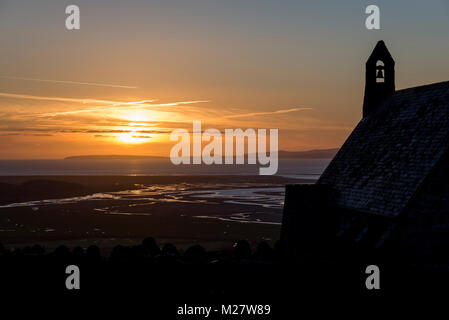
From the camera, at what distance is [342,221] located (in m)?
23.8

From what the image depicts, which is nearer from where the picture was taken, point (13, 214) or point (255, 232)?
point (255, 232)

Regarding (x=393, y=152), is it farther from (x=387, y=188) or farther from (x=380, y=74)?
(x=380, y=74)

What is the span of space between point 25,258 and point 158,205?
5563 centimetres

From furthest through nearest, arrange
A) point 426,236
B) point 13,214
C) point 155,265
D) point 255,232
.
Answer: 1. point 13,214
2. point 255,232
3. point 155,265
4. point 426,236

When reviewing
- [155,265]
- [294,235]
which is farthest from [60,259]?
[294,235]

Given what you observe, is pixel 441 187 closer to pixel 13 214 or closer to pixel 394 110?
pixel 394 110

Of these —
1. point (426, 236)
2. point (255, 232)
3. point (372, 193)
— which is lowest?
point (255, 232)

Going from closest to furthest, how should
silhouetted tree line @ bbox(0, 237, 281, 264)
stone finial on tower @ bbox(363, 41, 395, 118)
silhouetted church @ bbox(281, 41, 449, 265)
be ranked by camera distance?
silhouetted church @ bbox(281, 41, 449, 265) → silhouetted tree line @ bbox(0, 237, 281, 264) → stone finial on tower @ bbox(363, 41, 395, 118)

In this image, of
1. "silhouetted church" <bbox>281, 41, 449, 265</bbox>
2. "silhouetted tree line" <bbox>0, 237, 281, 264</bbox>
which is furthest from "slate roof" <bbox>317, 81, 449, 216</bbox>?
"silhouetted tree line" <bbox>0, 237, 281, 264</bbox>

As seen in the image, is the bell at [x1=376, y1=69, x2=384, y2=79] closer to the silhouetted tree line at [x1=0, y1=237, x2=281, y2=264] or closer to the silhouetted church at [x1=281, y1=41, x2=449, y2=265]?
the silhouetted church at [x1=281, y1=41, x2=449, y2=265]

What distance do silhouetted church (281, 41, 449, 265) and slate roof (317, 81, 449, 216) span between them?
1.8 inches

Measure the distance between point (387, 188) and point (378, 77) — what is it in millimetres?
11699

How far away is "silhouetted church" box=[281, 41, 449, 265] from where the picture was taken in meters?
19.2

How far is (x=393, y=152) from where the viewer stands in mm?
23359
